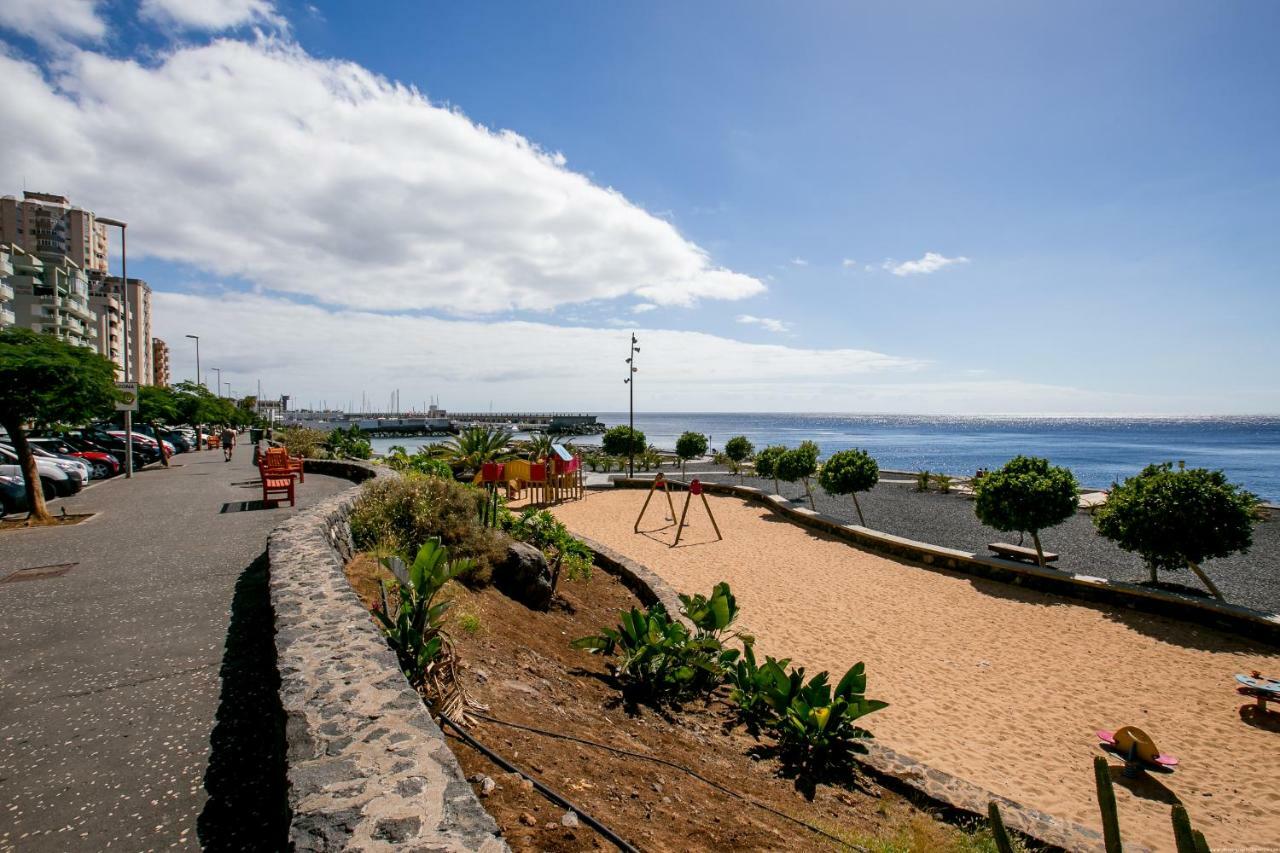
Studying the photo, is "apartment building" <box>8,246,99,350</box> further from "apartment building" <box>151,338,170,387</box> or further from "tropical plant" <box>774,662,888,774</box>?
"tropical plant" <box>774,662,888,774</box>

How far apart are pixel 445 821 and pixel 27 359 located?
1330cm

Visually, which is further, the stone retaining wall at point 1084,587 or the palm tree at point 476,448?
the palm tree at point 476,448

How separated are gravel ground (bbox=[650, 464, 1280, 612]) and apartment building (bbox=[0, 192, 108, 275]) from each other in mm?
115669

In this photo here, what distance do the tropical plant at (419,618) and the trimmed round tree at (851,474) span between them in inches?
610

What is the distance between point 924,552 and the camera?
13.3m

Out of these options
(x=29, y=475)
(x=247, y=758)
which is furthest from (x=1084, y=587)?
(x=29, y=475)

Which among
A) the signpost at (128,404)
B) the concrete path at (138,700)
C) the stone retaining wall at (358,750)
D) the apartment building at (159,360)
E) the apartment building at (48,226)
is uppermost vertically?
the apartment building at (48,226)

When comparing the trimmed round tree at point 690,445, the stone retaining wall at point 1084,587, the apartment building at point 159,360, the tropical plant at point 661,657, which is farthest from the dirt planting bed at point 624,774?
the apartment building at point 159,360

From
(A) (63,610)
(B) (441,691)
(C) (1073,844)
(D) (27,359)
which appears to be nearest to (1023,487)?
(C) (1073,844)

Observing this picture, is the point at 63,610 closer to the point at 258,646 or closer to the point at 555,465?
the point at 258,646

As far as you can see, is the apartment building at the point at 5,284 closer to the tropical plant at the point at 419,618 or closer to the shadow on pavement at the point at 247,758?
the shadow on pavement at the point at 247,758

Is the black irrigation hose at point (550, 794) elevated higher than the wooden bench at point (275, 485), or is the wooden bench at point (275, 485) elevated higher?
the wooden bench at point (275, 485)

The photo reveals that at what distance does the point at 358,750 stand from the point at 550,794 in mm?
1102

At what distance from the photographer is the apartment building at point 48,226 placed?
89562 mm
